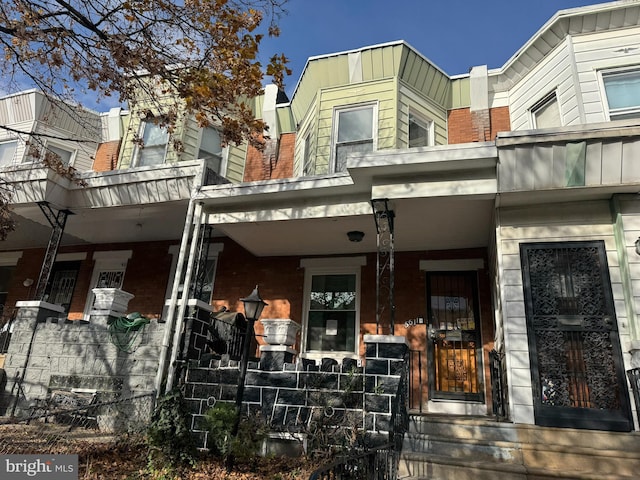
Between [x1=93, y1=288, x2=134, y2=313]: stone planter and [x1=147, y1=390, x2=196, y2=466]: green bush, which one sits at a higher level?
[x1=93, y1=288, x2=134, y2=313]: stone planter

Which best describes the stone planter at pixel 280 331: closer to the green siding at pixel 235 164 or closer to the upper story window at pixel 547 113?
the green siding at pixel 235 164

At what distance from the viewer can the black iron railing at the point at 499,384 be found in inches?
236

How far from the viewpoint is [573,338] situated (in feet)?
18.1

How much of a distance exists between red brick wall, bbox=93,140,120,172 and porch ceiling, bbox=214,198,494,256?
521 centimetres

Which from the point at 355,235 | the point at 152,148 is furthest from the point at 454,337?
the point at 152,148

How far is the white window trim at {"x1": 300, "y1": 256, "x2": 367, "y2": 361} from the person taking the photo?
8648 millimetres

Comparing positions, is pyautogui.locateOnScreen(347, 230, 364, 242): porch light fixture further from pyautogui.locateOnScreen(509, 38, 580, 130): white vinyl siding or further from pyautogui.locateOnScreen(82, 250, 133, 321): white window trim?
pyautogui.locateOnScreen(82, 250, 133, 321): white window trim

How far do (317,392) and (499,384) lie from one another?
2.65 meters

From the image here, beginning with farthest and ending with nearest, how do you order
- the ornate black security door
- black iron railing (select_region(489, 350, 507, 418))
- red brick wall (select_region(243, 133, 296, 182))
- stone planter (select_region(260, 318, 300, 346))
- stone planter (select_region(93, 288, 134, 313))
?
red brick wall (select_region(243, 133, 296, 182)) < stone planter (select_region(93, 288, 134, 313)) < stone planter (select_region(260, 318, 300, 346)) < black iron railing (select_region(489, 350, 507, 418)) < the ornate black security door

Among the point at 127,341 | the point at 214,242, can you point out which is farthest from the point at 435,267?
the point at 127,341

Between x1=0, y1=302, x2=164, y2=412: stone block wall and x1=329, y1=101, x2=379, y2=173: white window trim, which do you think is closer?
x1=0, y1=302, x2=164, y2=412: stone block wall

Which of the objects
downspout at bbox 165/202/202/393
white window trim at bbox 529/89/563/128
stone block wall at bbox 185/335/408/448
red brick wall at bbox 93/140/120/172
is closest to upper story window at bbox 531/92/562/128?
white window trim at bbox 529/89/563/128

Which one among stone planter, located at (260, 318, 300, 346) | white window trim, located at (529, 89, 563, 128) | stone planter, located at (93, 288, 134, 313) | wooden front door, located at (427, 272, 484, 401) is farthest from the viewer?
white window trim, located at (529, 89, 563, 128)

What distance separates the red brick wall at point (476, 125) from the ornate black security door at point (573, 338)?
13.6 ft
